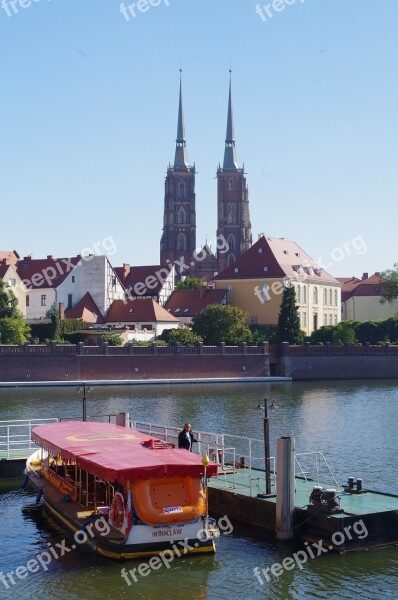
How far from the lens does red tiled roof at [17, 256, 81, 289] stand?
123m

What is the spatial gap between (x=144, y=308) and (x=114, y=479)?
9476 cm

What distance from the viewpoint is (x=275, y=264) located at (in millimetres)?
126562

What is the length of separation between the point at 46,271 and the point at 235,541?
326ft

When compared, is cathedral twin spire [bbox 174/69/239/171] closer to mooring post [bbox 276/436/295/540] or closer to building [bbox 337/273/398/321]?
building [bbox 337/273/398/321]

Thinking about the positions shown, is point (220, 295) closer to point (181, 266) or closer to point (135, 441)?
point (181, 266)

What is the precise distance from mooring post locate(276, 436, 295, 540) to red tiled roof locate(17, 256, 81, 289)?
96992mm

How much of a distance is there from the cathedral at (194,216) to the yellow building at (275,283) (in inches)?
2162

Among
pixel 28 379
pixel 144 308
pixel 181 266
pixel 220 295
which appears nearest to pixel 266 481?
pixel 28 379

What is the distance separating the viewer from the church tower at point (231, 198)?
194500 mm

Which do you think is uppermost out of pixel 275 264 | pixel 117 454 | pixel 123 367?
pixel 275 264

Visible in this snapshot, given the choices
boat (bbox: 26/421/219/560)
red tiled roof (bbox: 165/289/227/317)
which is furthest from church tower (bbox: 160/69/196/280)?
boat (bbox: 26/421/219/560)

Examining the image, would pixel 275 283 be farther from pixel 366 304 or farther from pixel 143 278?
pixel 366 304

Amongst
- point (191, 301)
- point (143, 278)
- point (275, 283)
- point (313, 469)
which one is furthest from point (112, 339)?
point (313, 469)

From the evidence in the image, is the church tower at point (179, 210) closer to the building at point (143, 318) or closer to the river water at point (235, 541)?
the building at point (143, 318)
